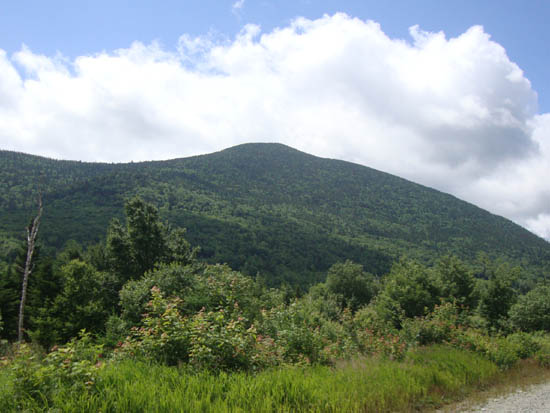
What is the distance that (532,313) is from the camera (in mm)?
25375

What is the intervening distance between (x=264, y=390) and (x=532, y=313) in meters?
31.0

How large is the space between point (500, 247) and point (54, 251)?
670 ft

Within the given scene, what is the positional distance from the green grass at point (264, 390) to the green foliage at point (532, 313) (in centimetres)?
2529

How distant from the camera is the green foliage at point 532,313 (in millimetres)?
24812

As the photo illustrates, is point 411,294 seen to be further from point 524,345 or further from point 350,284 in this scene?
point 350,284

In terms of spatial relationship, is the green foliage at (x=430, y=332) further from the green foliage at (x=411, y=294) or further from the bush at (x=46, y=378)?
the green foliage at (x=411, y=294)

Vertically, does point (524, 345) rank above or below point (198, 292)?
below

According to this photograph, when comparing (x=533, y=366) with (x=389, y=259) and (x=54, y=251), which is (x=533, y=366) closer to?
(x=54, y=251)

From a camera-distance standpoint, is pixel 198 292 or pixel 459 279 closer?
pixel 198 292

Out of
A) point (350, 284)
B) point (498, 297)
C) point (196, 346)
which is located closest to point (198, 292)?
point (196, 346)

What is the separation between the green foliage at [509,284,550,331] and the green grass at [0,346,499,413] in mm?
25291

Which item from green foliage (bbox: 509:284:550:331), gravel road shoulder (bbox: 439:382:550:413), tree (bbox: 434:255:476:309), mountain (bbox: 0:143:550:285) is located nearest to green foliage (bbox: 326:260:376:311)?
tree (bbox: 434:255:476:309)

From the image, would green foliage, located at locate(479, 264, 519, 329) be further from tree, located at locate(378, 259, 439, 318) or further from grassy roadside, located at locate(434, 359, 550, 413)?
grassy roadside, located at locate(434, 359, 550, 413)

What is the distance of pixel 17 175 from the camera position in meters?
151
